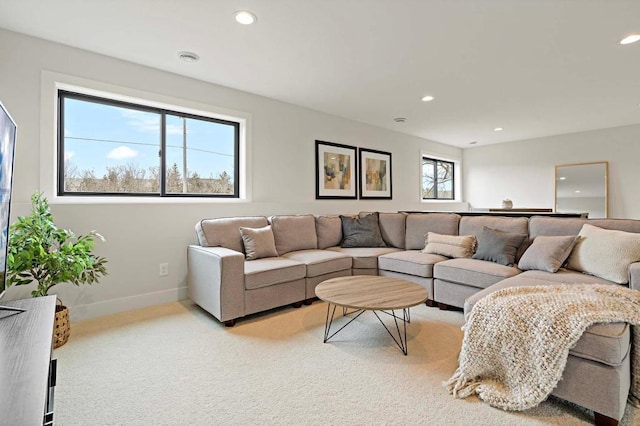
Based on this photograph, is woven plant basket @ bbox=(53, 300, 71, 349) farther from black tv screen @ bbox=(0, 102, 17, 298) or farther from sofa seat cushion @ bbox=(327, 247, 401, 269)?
sofa seat cushion @ bbox=(327, 247, 401, 269)

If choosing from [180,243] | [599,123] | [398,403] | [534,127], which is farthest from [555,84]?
[180,243]

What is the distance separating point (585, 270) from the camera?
2.50 meters

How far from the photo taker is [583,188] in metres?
5.71

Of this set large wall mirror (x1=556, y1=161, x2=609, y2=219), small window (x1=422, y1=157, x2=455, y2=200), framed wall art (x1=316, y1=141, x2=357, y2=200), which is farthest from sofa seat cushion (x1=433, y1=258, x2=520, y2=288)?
large wall mirror (x1=556, y1=161, x2=609, y2=219)

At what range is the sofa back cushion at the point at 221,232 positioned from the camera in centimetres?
312

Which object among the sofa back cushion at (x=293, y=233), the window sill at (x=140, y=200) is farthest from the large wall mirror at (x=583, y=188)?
the window sill at (x=140, y=200)

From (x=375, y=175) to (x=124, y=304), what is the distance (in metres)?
4.02

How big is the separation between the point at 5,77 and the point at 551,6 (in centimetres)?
404

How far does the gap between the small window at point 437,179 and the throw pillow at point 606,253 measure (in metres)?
4.02

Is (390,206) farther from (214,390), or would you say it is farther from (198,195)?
(214,390)

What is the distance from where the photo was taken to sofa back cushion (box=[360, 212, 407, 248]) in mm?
4078

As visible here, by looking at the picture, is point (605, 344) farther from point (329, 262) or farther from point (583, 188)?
point (583, 188)

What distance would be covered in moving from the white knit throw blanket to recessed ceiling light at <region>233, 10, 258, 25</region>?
95.8 inches

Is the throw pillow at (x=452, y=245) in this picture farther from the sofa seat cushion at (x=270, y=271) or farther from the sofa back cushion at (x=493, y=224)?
the sofa seat cushion at (x=270, y=271)
